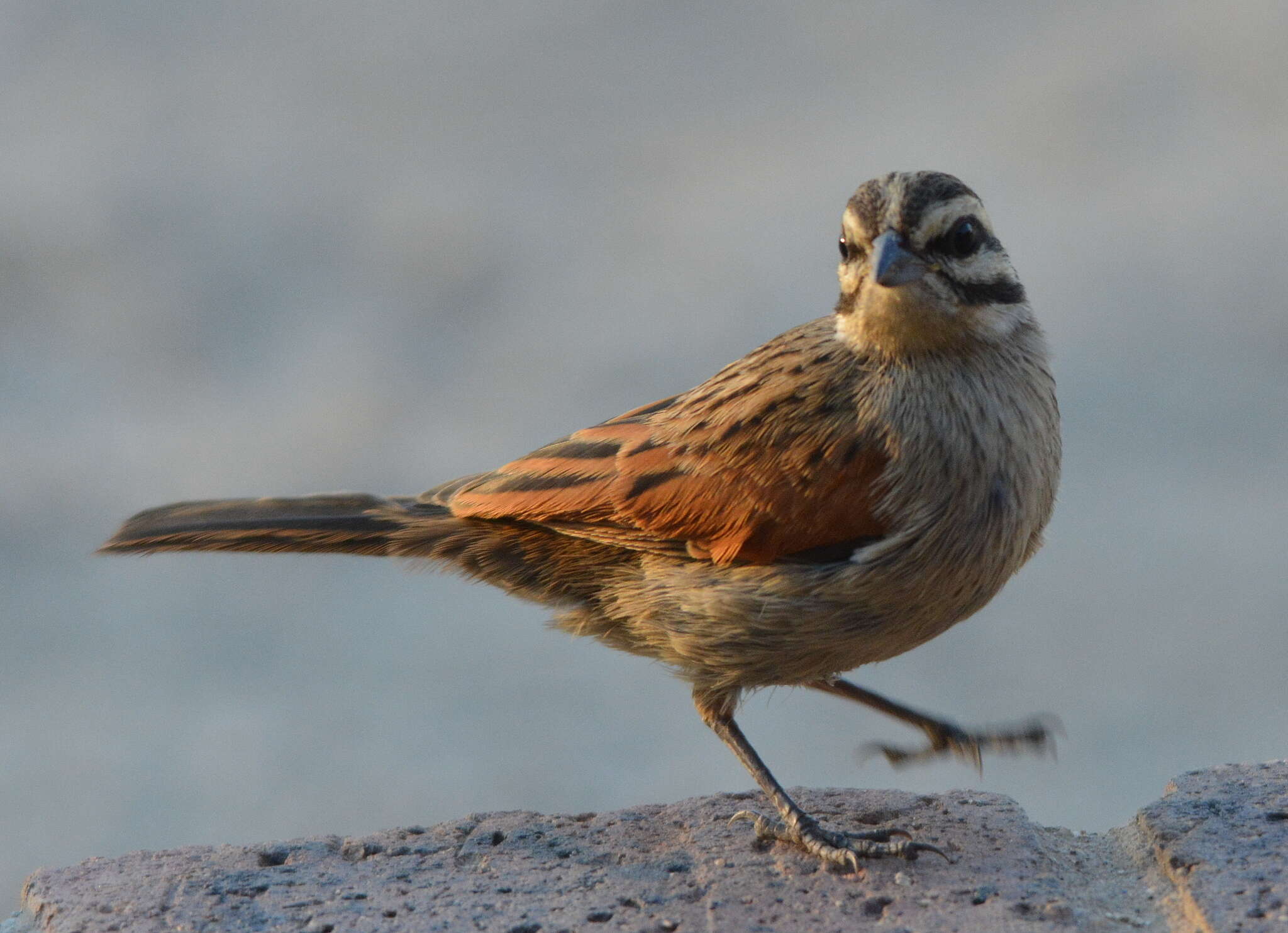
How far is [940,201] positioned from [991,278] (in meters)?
0.38

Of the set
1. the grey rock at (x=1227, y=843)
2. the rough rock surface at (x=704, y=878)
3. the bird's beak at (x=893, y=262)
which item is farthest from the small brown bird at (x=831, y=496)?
the grey rock at (x=1227, y=843)

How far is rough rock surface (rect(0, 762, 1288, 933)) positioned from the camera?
10.7 feet

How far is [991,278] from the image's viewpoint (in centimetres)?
428

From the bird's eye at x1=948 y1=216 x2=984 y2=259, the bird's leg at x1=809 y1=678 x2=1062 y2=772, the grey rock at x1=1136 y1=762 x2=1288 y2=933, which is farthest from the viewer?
the bird's leg at x1=809 y1=678 x2=1062 y2=772

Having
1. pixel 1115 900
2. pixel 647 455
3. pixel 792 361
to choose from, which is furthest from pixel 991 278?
pixel 1115 900

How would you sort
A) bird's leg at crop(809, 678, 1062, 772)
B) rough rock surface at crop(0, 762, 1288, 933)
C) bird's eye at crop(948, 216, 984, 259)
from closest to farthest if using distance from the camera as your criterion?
rough rock surface at crop(0, 762, 1288, 933) < bird's eye at crop(948, 216, 984, 259) < bird's leg at crop(809, 678, 1062, 772)

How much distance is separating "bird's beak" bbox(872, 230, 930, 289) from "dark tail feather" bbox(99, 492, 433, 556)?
181 cm

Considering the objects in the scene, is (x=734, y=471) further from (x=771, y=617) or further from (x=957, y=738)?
(x=957, y=738)

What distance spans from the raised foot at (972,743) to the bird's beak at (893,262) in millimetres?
1570

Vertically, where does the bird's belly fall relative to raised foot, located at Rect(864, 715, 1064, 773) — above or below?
above

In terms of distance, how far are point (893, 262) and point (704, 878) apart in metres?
1.76

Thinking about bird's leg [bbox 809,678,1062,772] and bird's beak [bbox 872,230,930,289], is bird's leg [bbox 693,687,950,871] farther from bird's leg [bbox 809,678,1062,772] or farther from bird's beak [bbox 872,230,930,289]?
bird's beak [bbox 872,230,930,289]

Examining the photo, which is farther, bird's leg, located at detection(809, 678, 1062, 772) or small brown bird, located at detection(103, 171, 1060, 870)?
bird's leg, located at detection(809, 678, 1062, 772)

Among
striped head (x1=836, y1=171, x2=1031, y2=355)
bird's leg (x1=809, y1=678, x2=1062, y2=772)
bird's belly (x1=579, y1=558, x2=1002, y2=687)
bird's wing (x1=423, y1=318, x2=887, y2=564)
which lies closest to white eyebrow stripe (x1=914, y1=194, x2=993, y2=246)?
striped head (x1=836, y1=171, x2=1031, y2=355)
